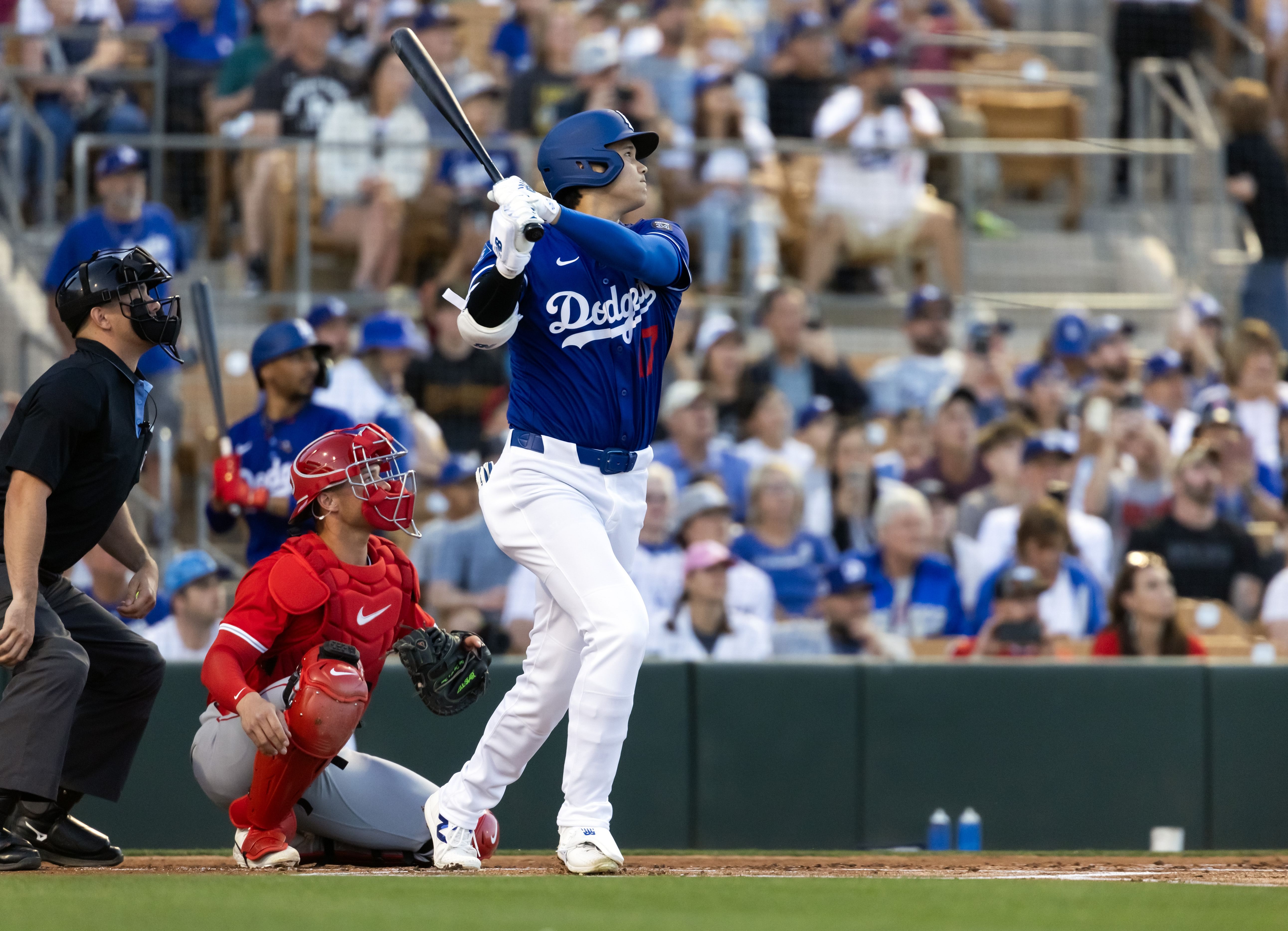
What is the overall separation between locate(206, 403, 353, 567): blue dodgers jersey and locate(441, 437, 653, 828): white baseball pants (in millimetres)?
1453

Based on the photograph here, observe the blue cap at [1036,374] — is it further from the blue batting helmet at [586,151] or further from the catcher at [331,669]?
the catcher at [331,669]

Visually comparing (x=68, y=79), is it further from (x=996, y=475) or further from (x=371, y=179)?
(x=996, y=475)

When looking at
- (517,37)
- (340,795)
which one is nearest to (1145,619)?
(340,795)

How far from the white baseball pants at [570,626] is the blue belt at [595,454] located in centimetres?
1

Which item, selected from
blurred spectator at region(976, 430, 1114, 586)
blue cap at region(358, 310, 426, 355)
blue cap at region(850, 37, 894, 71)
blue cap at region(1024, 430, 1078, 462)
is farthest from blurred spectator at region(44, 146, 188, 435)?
blue cap at region(850, 37, 894, 71)

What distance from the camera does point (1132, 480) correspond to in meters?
9.59

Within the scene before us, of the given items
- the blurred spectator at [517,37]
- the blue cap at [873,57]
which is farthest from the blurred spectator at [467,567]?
the blue cap at [873,57]

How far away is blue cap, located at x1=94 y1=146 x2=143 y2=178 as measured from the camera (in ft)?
30.6

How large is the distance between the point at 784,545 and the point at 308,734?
4.11 metres

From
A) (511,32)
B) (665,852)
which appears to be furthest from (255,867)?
(511,32)

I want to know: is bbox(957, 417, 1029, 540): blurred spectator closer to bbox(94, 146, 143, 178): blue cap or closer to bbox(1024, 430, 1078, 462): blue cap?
bbox(1024, 430, 1078, 462): blue cap

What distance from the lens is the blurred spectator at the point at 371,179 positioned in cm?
1046

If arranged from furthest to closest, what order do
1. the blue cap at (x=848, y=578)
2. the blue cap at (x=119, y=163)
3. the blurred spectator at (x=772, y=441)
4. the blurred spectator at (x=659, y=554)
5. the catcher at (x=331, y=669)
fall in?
the blurred spectator at (x=772, y=441), the blue cap at (x=119, y=163), the blurred spectator at (x=659, y=554), the blue cap at (x=848, y=578), the catcher at (x=331, y=669)

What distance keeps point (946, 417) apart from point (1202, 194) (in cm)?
428
